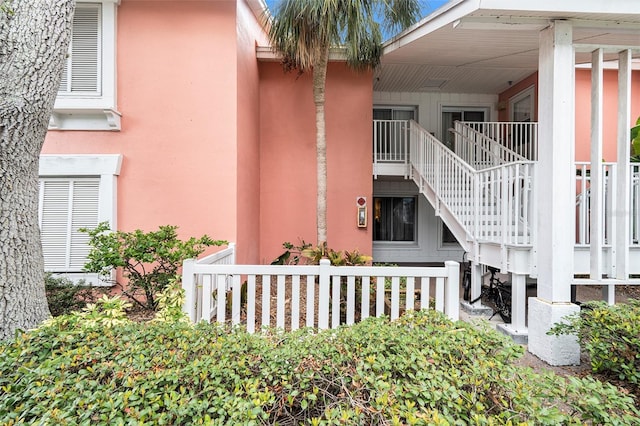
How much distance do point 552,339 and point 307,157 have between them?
5.51 metres

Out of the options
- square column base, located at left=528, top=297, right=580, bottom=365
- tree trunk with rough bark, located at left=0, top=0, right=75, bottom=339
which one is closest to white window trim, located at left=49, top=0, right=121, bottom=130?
tree trunk with rough bark, located at left=0, top=0, right=75, bottom=339

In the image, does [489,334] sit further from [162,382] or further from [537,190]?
[537,190]

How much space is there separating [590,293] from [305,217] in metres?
6.36

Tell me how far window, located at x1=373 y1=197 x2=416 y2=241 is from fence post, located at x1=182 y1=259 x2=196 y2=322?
6.89 meters

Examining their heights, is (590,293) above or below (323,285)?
below

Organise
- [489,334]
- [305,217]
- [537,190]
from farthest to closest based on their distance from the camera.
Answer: [305,217], [537,190], [489,334]

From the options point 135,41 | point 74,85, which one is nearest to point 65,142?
point 74,85

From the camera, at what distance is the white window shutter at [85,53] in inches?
213

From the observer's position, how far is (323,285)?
3.66 metres

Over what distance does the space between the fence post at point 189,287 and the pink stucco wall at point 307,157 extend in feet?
12.2

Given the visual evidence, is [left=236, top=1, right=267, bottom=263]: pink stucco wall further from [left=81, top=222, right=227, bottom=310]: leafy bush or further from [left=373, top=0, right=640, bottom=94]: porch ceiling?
[left=373, top=0, right=640, bottom=94]: porch ceiling

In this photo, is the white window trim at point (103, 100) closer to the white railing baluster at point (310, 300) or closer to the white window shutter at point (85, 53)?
the white window shutter at point (85, 53)

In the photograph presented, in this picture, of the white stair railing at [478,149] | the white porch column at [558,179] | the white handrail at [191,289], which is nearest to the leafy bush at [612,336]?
the white porch column at [558,179]

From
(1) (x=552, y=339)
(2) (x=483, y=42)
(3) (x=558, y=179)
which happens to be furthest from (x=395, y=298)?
(2) (x=483, y=42)
